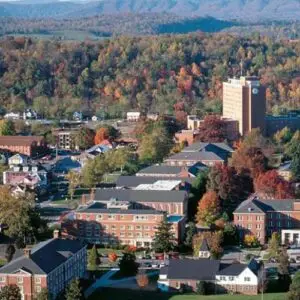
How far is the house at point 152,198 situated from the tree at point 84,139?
13.4 meters

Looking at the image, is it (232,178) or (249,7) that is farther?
(249,7)

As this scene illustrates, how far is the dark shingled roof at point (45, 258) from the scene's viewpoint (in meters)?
21.7

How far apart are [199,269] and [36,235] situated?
5.52m

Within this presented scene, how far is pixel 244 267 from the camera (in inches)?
898

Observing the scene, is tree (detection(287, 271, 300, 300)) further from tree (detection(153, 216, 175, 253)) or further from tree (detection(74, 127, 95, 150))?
tree (detection(74, 127, 95, 150))

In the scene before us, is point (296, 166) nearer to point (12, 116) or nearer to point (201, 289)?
point (201, 289)

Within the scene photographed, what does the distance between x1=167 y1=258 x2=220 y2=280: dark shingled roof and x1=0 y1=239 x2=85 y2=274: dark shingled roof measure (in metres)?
2.21

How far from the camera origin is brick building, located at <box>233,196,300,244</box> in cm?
2744

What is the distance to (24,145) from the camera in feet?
135

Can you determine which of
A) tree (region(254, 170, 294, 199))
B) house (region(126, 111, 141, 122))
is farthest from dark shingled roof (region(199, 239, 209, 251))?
house (region(126, 111, 141, 122))

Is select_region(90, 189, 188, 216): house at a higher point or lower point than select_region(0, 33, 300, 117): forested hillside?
lower

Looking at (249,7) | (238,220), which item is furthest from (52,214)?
(249,7)

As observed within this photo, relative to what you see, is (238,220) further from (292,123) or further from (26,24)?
(26,24)

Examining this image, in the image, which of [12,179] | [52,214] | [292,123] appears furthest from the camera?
[292,123]
